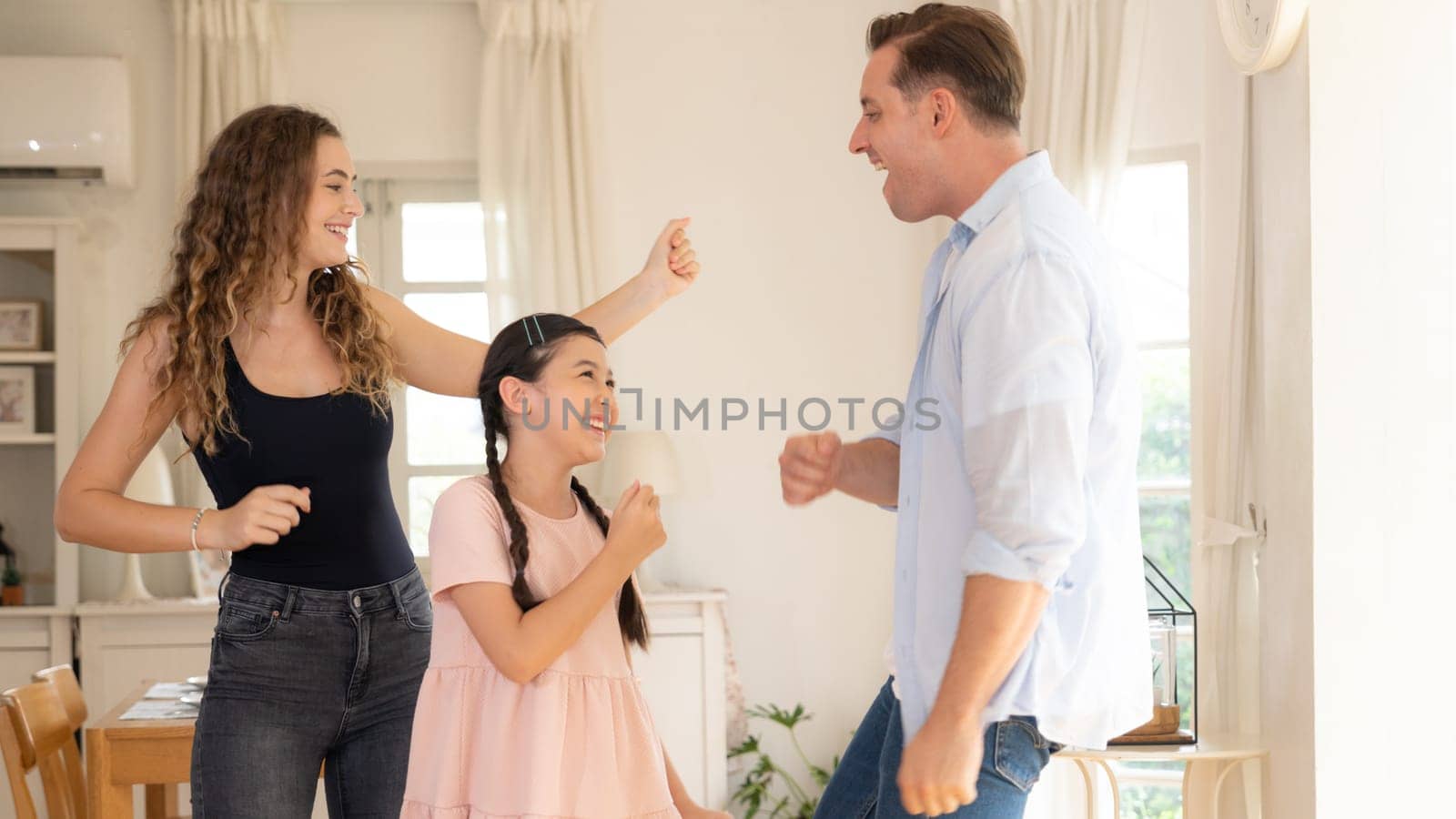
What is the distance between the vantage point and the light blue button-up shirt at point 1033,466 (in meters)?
1.38

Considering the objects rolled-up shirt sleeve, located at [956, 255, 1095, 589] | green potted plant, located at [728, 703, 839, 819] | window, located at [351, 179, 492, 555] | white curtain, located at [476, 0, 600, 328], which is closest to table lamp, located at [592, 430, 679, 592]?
white curtain, located at [476, 0, 600, 328]

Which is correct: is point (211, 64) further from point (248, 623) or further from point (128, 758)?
point (248, 623)

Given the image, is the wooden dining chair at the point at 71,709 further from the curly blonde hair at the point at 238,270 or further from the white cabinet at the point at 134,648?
the curly blonde hair at the point at 238,270

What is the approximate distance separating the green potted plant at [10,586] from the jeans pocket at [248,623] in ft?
8.59

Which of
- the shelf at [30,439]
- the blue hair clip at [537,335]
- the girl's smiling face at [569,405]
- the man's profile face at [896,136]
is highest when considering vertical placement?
the man's profile face at [896,136]

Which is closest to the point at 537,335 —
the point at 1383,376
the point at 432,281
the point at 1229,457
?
the point at 1383,376

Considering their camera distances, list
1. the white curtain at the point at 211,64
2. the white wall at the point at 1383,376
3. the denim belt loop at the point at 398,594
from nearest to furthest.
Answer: the denim belt loop at the point at 398,594, the white wall at the point at 1383,376, the white curtain at the point at 211,64

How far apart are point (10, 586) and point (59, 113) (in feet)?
4.78

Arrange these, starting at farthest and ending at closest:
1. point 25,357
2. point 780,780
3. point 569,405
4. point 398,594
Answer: point 780,780 < point 25,357 < point 398,594 < point 569,405

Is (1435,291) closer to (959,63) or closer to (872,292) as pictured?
(959,63)

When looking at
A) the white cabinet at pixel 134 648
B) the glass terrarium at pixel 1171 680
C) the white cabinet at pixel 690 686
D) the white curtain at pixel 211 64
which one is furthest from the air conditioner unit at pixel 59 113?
the glass terrarium at pixel 1171 680

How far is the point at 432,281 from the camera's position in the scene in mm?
4387

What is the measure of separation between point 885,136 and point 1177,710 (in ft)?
5.78

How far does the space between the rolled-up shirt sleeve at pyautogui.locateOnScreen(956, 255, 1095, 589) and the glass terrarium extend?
1.59 m
